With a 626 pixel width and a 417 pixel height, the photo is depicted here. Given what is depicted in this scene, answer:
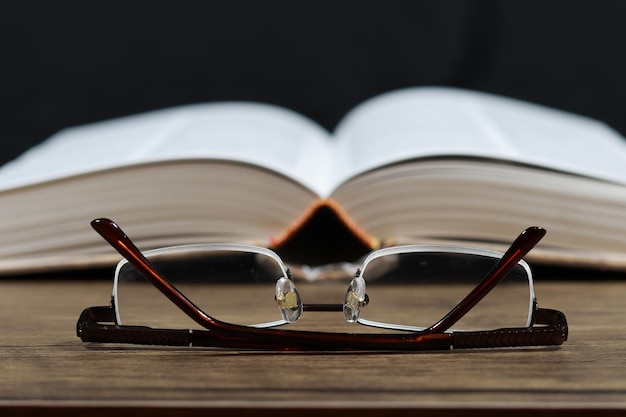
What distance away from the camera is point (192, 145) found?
2.92ft

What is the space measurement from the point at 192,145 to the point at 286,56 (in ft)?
2.46

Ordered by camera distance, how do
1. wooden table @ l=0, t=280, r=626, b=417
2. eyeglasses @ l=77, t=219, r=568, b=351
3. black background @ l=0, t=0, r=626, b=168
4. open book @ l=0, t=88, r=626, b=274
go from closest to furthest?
wooden table @ l=0, t=280, r=626, b=417 → eyeglasses @ l=77, t=219, r=568, b=351 → open book @ l=0, t=88, r=626, b=274 → black background @ l=0, t=0, r=626, b=168

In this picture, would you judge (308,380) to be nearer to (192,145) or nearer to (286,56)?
(192,145)

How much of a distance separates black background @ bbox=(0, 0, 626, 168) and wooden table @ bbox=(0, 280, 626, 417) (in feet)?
3.34

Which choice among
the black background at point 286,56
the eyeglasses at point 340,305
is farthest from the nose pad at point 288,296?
the black background at point 286,56

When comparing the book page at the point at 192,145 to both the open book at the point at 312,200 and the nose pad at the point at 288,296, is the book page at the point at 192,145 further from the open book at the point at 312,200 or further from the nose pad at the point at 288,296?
the nose pad at the point at 288,296

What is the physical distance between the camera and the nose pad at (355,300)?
23.5 inches

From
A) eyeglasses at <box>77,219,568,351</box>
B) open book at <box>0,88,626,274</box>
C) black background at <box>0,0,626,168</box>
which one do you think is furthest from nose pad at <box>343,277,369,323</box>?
black background at <box>0,0,626,168</box>

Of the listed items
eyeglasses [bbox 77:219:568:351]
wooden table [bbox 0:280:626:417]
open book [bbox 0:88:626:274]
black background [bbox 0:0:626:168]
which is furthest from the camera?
black background [bbox 0:0:626:168]

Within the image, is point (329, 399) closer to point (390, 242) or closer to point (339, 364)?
point (339, 364)

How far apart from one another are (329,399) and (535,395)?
0.37 feet

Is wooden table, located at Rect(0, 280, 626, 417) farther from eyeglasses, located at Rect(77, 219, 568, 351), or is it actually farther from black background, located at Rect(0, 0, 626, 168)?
black background, located at Rect(0, 0, 626, 168)

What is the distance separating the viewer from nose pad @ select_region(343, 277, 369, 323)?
1.96 ft

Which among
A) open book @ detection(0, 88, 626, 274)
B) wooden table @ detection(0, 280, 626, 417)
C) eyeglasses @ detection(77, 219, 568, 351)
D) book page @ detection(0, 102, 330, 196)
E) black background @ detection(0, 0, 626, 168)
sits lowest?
wooden table @ detection(0, 280, 626, 417)
